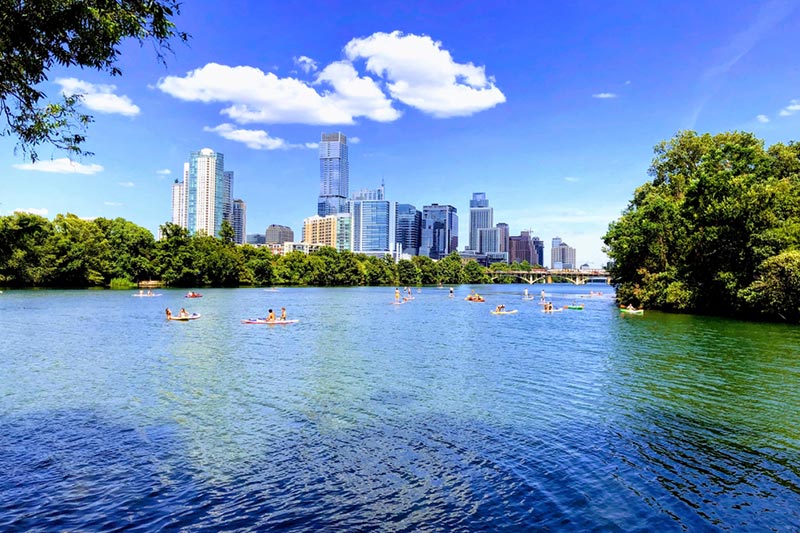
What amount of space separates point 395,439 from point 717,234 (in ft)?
182

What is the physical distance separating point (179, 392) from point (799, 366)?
31.5 metres

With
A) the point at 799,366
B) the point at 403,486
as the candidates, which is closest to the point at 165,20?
the point at 403,486

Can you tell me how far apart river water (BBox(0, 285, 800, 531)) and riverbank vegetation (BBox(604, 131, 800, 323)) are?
22.6 meters

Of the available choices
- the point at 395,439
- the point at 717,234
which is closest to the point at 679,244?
the point at 717,234

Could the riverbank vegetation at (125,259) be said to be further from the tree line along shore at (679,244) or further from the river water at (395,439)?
the river water at (395,439)

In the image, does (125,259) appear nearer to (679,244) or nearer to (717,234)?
(679,244)

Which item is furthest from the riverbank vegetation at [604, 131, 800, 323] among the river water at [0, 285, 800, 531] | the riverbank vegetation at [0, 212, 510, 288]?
the riverbank vegetation at [0, 212, 510, 288]

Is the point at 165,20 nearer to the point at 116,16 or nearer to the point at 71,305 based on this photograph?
the point at 116,16

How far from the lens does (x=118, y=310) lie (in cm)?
5903

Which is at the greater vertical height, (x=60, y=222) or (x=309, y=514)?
(x=60, y=222)

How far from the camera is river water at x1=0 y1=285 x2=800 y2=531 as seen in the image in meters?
10.7

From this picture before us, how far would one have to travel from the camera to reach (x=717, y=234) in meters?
56.6

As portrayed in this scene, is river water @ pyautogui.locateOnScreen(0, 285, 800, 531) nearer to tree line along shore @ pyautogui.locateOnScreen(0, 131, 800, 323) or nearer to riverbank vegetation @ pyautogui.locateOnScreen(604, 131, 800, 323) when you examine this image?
tree line along shore @ pyautogui.locateOnScreen(0, 131, 800, 323)

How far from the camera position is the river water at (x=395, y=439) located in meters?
10.7
